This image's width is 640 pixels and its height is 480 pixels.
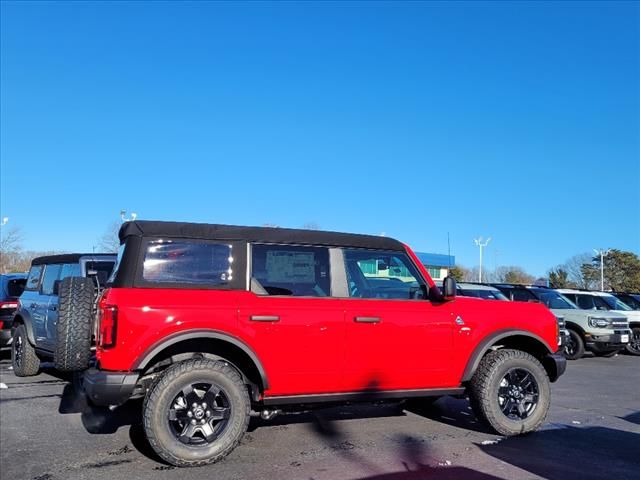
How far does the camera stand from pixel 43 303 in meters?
8.66

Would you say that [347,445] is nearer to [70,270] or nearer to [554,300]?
[70,270]

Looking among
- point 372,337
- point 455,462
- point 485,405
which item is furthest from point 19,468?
point 485,405

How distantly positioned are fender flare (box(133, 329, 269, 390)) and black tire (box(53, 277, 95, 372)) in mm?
856

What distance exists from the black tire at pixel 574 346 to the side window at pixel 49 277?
12.1m

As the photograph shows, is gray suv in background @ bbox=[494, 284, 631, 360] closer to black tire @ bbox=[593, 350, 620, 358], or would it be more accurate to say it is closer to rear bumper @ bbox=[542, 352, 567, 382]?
black tire @ bbox=[593, 350, 620, 358]

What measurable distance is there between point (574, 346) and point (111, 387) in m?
13.3

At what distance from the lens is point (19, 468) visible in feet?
16.1

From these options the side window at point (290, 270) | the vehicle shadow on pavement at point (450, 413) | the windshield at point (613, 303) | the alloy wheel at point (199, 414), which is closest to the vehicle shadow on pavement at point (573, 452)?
the vehicle shadow on pavement at point (450, 413)

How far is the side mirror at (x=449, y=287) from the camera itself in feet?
19.0

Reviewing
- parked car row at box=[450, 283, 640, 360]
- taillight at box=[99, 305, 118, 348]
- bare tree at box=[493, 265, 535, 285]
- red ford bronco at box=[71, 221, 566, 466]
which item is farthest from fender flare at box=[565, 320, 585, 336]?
bare tree at box=[493, 265, 535, 285]

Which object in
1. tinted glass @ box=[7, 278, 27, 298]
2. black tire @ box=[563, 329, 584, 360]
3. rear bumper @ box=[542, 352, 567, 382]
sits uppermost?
tinted glass @ box=[7, 278, 27, 298]

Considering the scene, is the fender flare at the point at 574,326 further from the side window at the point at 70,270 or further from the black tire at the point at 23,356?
the black tire at the point at 23,356

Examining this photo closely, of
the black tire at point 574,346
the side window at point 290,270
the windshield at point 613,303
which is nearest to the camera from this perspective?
the side window at point 290,270

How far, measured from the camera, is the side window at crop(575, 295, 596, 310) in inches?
630
